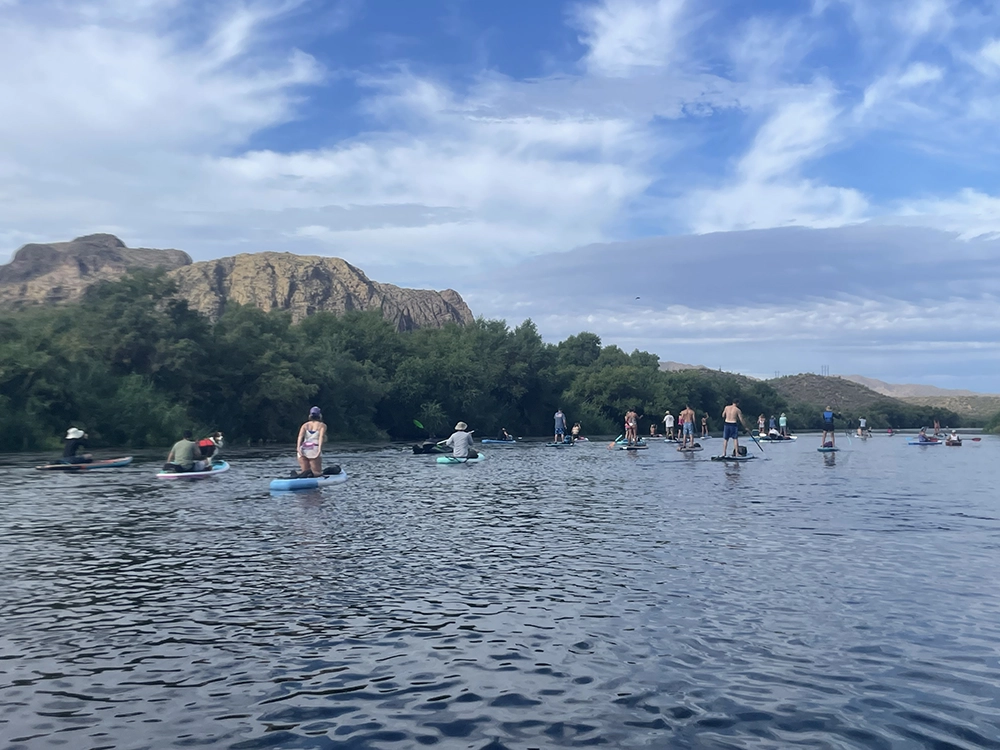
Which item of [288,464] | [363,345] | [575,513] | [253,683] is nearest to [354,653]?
[253,683]

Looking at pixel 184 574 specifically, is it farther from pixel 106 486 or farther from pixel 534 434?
pixel 534 434

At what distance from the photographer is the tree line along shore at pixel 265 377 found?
5344 centimetres

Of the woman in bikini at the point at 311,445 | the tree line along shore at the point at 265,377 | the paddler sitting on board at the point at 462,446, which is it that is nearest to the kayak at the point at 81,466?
the woman in bikini at the point at 311,445

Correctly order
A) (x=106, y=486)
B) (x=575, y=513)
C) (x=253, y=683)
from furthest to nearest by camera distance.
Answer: (x=106, y=486) → (x=575, y=513) → (x=253, y=683)

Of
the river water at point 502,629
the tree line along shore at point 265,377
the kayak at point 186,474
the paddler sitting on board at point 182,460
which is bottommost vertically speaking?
the river water at point 502,629

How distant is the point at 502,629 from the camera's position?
30.1ft

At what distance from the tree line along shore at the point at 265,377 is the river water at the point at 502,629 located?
3800 cm

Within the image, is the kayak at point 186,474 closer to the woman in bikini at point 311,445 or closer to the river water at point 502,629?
the woman in bikini at point 311,445

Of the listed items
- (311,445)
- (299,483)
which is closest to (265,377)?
(311,445)

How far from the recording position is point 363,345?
90.2m

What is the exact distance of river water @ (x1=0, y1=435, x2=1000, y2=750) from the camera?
650 centimetres

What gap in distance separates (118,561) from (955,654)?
451 inches

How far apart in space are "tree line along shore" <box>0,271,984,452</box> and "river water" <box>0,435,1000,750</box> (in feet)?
125

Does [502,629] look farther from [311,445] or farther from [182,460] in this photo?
[182,460]
